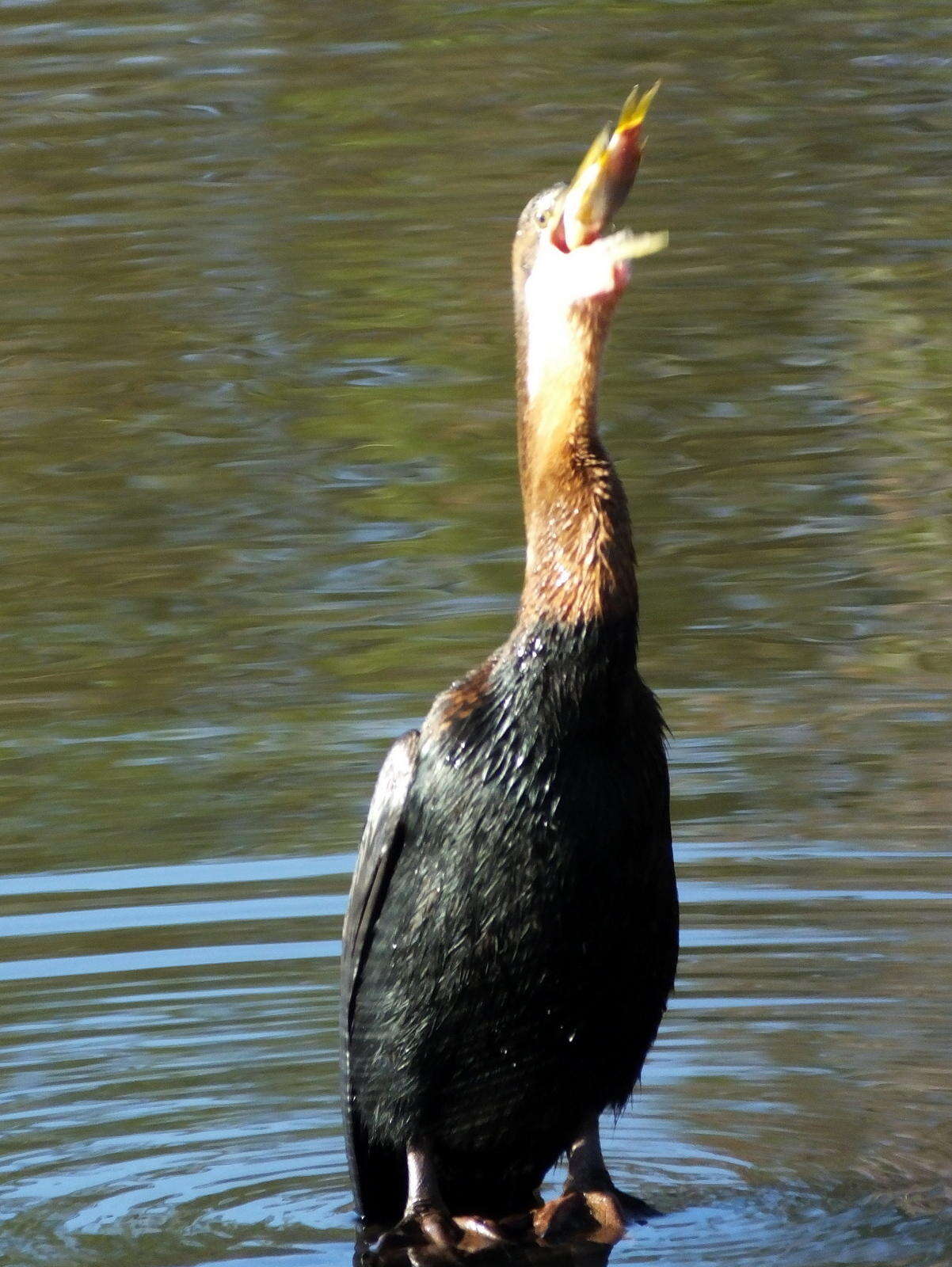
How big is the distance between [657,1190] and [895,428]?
18.1 feet

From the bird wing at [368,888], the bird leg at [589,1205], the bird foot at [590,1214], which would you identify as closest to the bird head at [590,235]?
the bird wing at [368,888]

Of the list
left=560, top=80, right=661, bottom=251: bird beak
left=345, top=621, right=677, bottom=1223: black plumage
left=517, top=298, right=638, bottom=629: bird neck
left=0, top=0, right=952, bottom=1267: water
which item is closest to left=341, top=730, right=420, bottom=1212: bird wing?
left=345, top=621, right=677, bottom=1223: black plumage

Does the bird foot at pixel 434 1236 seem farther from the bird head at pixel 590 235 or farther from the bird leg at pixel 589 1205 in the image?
the bird head at pixel 590 235

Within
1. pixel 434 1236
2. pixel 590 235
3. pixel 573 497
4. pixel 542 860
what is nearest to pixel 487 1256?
pixel 434 1236

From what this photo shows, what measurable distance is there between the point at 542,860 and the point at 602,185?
1.37 metres

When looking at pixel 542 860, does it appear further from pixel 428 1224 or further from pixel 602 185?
pixel 602 185

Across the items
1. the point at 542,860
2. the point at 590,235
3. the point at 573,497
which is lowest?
the point at 542,860

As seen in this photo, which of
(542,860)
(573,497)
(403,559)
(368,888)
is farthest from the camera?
(403,559)

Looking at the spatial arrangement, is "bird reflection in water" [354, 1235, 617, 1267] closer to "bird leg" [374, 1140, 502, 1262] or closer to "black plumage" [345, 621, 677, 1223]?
"bird leg" [374, 1140, 502, 1262]

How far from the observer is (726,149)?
15195 millimetres

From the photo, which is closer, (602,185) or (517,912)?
(517,912)

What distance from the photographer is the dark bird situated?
223 inches

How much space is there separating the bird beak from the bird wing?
3.57ft

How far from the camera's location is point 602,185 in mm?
5785
